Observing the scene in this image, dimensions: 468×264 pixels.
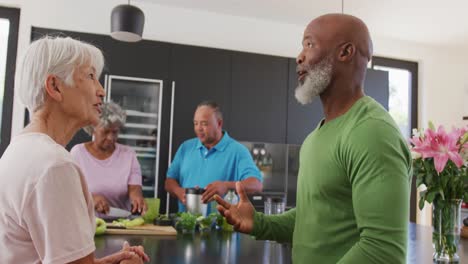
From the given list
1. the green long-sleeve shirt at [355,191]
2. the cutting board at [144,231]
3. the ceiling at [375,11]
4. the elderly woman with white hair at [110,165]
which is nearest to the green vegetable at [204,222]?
the cutting board at [144,231]

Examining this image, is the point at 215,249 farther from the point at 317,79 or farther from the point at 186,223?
the point at 317,79

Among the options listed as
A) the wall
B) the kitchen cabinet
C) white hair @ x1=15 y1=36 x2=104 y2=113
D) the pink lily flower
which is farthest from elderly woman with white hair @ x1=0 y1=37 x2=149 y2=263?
the wall

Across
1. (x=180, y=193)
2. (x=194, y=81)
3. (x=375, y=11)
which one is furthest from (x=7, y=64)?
(x=375, y=11)

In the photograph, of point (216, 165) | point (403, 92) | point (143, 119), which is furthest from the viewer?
point (403, 92)

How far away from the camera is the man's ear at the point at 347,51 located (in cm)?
105

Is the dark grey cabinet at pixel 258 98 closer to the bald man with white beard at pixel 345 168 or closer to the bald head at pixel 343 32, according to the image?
the bald man with white beard at pixel 345 168

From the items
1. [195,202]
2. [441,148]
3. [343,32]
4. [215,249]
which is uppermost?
[343,32]

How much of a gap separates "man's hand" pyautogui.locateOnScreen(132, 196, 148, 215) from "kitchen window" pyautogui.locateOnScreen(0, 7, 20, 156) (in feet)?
6.50

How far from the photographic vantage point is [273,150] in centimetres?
409

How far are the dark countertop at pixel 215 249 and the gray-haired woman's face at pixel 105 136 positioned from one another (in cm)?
91

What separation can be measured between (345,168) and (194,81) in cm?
301

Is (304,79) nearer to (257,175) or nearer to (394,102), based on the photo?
(257,175)

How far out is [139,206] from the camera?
2.28 meters

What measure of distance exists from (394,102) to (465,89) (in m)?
0.95
